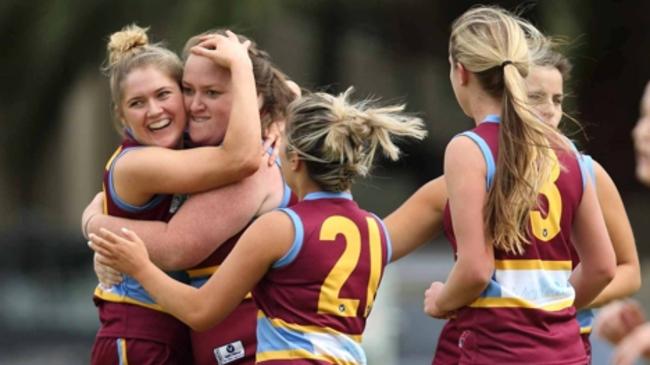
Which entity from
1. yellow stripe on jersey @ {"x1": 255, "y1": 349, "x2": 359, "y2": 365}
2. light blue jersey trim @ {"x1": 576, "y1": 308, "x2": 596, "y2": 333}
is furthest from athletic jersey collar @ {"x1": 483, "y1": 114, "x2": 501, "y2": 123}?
light blue jersey trim @ {"x1": 576, "y1": 308, "x2": 596, "y2": 333}

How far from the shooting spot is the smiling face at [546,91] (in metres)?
5.13

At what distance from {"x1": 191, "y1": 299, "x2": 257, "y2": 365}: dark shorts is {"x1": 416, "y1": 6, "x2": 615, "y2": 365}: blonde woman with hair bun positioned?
23.1 inches

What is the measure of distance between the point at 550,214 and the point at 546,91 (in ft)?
2.21

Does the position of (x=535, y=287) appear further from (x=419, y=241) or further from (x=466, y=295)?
(x=419, y=241)

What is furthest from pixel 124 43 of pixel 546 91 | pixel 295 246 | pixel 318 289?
pixel 546 91

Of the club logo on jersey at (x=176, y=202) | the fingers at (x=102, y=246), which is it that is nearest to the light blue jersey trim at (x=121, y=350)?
the fingers at (x=102, y=246)

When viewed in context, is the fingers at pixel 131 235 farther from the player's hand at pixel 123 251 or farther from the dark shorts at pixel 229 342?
the dark shorts at pixel 229 342

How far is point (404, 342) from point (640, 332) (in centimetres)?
681

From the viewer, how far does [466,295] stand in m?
4.61

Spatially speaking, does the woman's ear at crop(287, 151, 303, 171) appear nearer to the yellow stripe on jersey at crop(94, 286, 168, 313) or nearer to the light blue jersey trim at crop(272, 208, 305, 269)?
the light blue jersey trim at crop(272, 208, 305, 269)

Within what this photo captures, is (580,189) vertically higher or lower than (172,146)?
lower

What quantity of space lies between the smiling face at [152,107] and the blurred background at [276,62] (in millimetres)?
7526

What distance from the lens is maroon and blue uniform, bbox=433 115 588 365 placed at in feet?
15.1

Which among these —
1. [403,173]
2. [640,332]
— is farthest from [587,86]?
[640,332]
